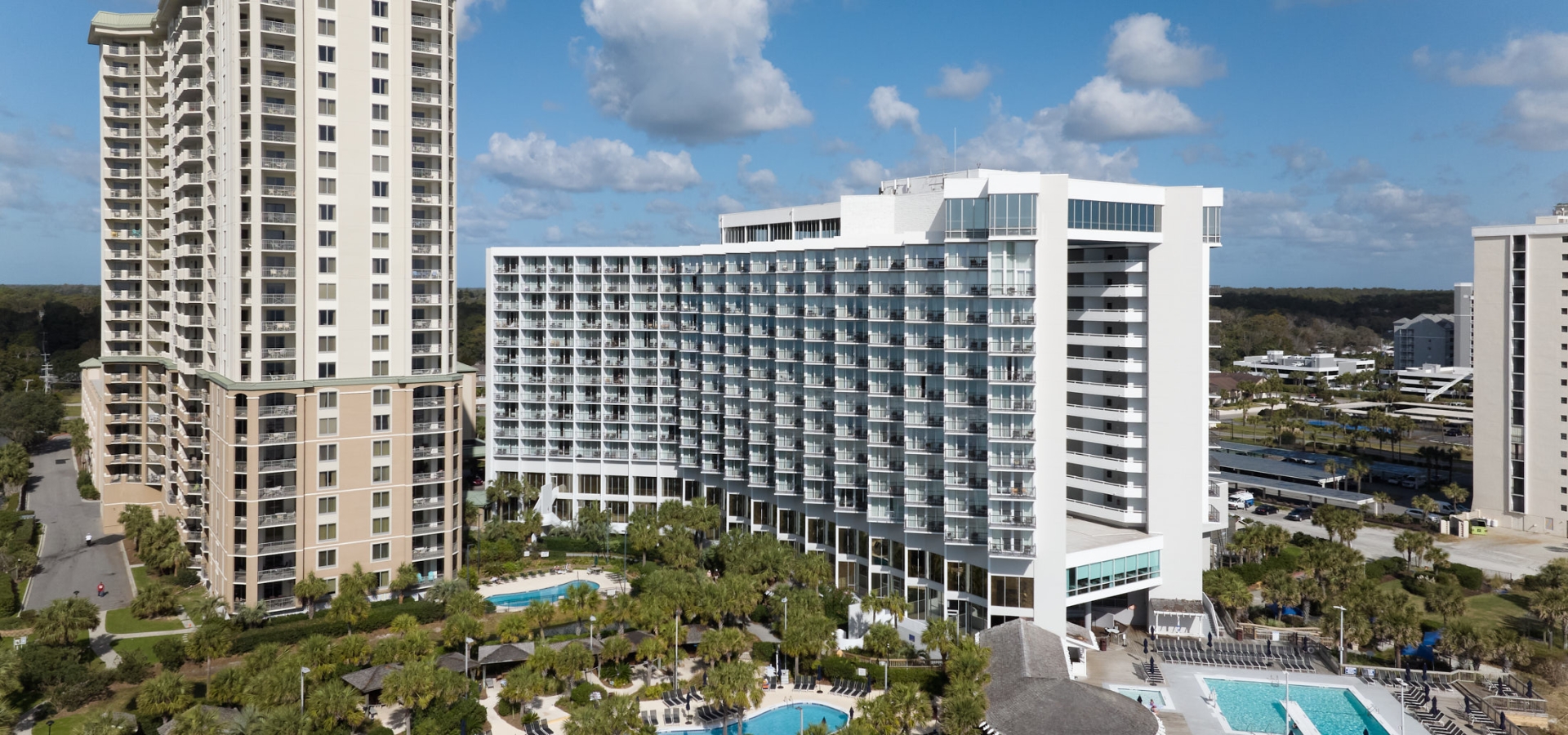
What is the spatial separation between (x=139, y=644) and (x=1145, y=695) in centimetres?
6334

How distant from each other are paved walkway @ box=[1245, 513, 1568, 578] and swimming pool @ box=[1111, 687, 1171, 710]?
48048 millimetres

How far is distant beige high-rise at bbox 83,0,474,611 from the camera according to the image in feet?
218

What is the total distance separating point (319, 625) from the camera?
63.8 m

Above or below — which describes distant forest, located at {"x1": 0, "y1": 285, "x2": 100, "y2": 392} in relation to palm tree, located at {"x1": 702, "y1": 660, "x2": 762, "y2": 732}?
above

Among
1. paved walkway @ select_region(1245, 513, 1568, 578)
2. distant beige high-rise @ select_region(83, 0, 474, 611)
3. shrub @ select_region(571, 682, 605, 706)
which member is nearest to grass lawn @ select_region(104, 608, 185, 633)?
distant beige high-rise @ select_region(83, 0, 474, 611)

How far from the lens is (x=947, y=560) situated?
6744cm

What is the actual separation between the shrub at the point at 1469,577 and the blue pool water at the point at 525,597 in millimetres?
73306

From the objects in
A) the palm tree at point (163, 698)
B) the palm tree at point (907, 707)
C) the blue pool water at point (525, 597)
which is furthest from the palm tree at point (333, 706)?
the palm tree at point (907, 707)

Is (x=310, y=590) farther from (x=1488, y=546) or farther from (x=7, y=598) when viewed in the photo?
(x=1488, y=546)

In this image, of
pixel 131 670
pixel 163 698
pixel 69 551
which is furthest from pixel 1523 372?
pixel 69 551

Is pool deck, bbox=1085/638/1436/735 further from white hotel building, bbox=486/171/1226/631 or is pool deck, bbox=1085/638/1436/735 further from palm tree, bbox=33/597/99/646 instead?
palm tree, bbox=33/597/99/646

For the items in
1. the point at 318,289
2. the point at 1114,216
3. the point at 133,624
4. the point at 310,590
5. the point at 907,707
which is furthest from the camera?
the point at 318,289

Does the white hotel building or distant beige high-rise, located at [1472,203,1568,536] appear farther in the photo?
distant beige high-rise, located at [1472,203,1568,536]

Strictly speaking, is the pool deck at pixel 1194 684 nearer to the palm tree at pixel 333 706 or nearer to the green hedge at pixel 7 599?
the palm tree at pixel 333 706
